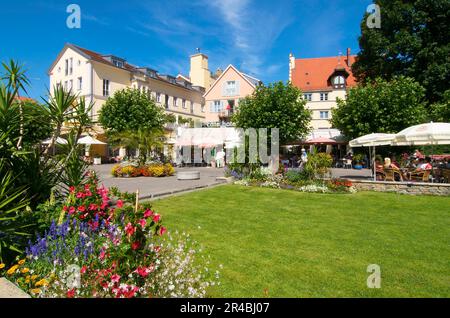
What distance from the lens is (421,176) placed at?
1666cm

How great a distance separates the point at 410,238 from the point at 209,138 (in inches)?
1233

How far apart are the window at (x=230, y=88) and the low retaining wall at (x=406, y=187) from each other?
1405 inches

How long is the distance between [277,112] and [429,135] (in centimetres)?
Result: 1310

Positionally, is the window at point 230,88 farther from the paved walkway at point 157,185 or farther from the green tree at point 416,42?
the paved walkway at point 157,185

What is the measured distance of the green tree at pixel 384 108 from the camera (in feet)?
85.9

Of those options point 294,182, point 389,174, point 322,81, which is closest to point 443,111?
point 389,174

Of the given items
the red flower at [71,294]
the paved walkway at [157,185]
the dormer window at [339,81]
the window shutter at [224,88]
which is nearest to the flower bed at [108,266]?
the red flower at [71,294]

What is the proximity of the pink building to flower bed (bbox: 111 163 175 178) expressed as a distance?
2619cm

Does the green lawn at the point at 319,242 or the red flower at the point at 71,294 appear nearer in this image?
the red flower at the point at 71,294

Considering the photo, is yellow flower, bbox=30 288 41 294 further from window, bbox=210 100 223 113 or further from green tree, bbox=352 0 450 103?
window, bbox=210 100 223 113

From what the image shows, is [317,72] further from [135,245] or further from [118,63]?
[135,245]

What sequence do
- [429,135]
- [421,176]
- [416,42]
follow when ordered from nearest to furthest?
[429,135] → [421,176] → [416,42]
